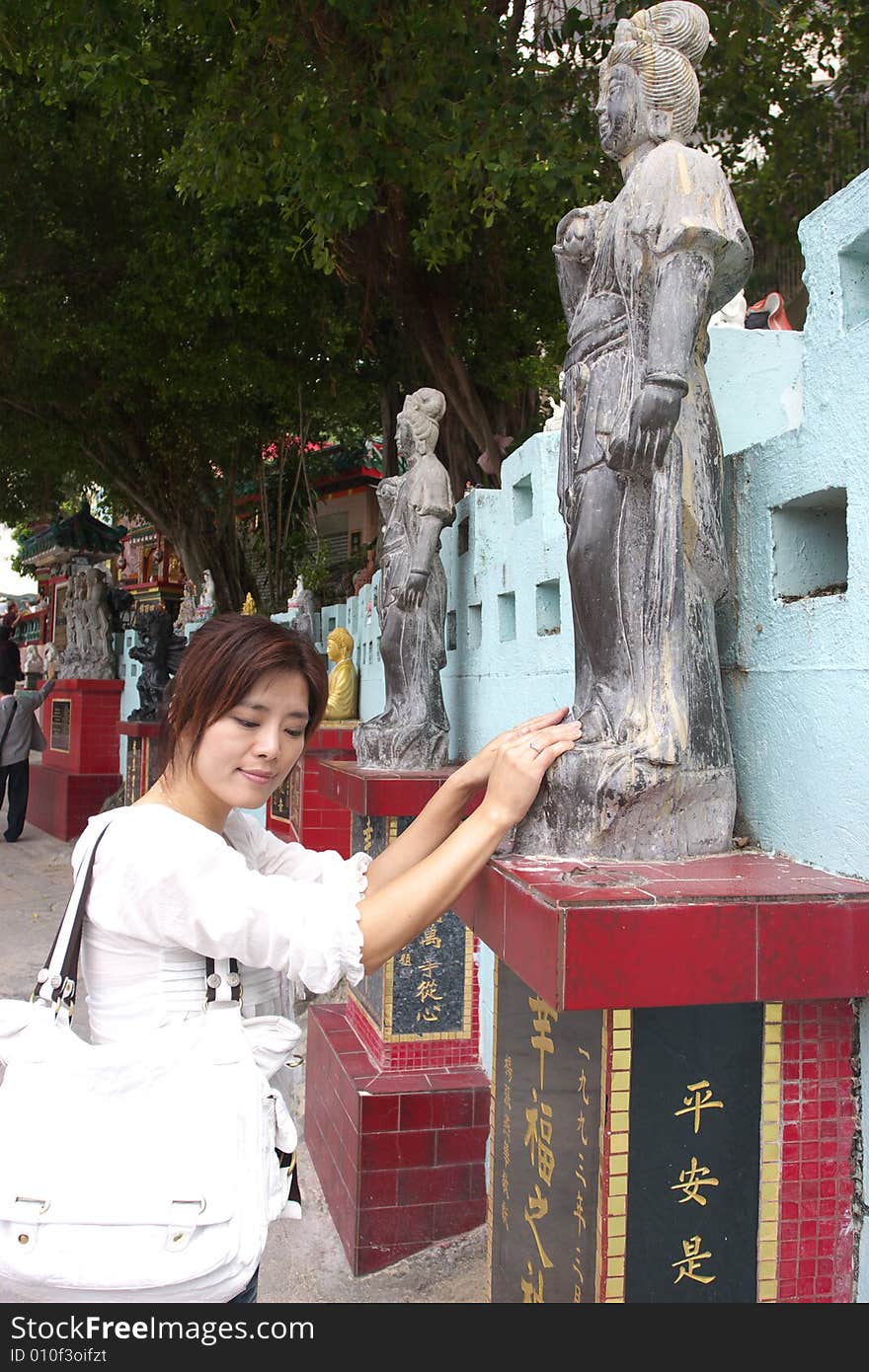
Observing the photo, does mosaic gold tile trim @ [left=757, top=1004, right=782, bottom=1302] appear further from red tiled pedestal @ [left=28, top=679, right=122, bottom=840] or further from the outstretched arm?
red tiled pedestal @ [left=28, top=679, right=122, bottom=840]

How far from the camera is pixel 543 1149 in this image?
6.82 ft

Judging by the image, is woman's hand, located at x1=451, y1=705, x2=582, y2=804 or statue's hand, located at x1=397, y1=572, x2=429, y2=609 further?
statue's hand, located at x1=397, y1=572, x2=429, y2=609

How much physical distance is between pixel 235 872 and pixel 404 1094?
242 cm

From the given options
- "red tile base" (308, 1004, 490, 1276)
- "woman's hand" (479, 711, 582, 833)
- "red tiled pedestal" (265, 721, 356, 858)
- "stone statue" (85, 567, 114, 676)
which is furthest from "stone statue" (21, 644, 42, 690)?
"woman's hand" (479, 711, 582, 833)

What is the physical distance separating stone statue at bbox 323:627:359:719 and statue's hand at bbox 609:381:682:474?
5.23 meters

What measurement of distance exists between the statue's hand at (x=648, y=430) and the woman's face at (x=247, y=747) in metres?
0.79

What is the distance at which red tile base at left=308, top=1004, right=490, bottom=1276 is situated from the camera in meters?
3.54

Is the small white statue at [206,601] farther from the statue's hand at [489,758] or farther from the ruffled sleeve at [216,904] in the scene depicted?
the ruffled sleeve at [216,904]

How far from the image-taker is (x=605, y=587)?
210 cm

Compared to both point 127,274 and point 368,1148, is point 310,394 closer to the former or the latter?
point 127,274

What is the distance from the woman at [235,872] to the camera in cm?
149

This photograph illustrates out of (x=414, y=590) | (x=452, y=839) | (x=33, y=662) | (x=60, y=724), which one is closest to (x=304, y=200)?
(x=414, y=590)

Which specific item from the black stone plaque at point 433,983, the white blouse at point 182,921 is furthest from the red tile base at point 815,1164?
the black stone plaque at point 433,983

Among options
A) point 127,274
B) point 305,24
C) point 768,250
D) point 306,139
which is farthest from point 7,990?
point 768,250
